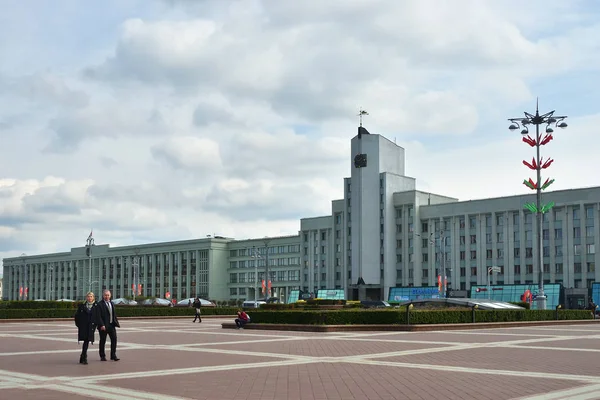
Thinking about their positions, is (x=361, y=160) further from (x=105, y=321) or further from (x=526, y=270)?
(x=105, y=321)

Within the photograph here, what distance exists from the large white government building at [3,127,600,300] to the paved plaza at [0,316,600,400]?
203 feet

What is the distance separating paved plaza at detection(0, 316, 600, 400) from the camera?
11523mm

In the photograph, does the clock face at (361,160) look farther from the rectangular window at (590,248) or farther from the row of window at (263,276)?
the rectangular window at (590,248)

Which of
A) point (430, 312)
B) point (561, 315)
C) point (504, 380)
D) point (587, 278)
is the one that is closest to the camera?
point (504, 380)

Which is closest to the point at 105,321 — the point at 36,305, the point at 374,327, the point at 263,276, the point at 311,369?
Answer: the point at 311,369

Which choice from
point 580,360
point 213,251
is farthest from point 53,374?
point 213,251

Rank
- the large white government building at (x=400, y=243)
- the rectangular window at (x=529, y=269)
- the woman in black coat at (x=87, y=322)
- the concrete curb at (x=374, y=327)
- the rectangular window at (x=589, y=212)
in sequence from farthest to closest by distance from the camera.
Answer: the rectangular window at (x=529, y=269)
the large white government building at (x=400, y=243)
the rectangular window at (x=589, y=212)
the concrete curb at (x=374, y=327)
the woman in black coat at (x=87, y=322)

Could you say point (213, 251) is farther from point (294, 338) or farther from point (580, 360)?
point (580, 360)

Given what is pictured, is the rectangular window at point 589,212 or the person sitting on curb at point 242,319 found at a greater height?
the rectangular window at point 589,212

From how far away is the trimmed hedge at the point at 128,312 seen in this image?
41.7 m

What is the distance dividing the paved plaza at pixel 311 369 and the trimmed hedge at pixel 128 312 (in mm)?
19291

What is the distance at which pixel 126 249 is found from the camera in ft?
473

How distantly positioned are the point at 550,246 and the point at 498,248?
6869 mm

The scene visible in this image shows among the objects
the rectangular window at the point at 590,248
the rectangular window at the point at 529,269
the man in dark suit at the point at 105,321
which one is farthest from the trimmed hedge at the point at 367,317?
the rectangular window at the point at 529,269
